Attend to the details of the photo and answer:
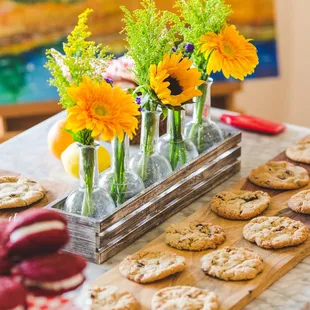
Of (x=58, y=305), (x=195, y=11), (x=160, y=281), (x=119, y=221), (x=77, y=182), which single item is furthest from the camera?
(x=77, y=182)

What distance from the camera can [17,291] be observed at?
1.27 m

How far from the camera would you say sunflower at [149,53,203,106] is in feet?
5.90

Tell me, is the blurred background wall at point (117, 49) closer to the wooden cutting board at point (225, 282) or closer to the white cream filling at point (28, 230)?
the wooden cutting board at point (225, 282)

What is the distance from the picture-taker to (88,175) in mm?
1786

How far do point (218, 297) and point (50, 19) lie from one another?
2.34 m

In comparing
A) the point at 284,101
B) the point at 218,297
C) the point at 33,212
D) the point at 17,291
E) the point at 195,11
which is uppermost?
the point at 195,11

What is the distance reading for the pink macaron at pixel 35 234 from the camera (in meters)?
1.29

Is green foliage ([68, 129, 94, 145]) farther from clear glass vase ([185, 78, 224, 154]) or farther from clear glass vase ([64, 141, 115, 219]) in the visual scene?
clear glass vase ([185, 78, 224, 154])

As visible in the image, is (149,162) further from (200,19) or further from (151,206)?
(200,19)

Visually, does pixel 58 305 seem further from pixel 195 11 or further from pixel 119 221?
pixel 195 11

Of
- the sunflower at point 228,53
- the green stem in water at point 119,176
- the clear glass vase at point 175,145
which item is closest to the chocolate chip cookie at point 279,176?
the clear glass vase at point 175,145

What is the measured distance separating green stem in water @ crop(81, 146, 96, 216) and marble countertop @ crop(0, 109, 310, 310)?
13cm

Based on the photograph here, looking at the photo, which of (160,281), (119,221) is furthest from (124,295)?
(119,221)

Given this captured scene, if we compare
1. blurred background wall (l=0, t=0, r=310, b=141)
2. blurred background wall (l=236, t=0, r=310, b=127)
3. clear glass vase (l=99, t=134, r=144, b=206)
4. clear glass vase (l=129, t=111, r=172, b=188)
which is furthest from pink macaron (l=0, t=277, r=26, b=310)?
blurred background wall (l=236, t=0, r=310, b=127)
